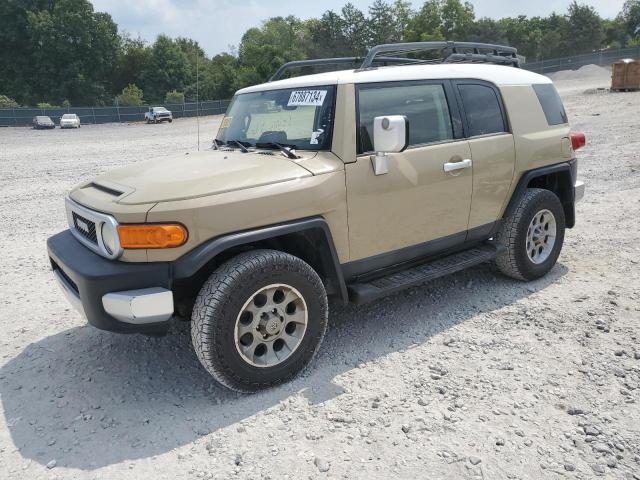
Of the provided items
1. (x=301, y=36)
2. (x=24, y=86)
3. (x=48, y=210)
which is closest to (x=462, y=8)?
(x=301, y=36)

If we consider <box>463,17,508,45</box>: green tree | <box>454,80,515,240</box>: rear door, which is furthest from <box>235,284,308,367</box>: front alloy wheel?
<box>463,17,508,45</box>: green tree

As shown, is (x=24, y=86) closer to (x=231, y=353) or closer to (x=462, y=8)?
(x=462, y=8)

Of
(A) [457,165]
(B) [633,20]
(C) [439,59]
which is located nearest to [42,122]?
(C) [439,59]

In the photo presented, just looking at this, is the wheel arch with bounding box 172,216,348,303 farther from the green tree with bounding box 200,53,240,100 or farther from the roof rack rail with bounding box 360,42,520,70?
the green tree with bounding box 200,53,240,100

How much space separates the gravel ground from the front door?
2.48ft

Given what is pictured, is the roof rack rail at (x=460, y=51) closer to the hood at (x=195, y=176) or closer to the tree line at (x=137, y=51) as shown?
the hood at (x=195, y=176)

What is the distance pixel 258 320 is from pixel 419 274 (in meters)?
1.45

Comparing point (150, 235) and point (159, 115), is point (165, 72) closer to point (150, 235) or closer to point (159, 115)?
point (159, 115)

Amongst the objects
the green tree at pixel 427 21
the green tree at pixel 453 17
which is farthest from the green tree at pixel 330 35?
the green tree at pixel 453 17

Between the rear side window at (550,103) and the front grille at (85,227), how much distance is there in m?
4.08

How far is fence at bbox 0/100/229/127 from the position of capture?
44438 mm

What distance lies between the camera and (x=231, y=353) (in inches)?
126

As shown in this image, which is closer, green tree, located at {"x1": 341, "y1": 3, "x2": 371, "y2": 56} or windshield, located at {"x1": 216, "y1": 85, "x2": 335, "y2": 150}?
windshield, located at {"x1": 216, "y1": 85, "x2": 335, "y2": 150}

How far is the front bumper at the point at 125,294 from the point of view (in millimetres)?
2949
